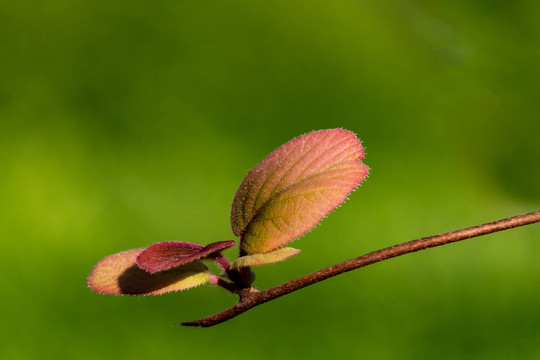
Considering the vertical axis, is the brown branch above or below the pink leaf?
below

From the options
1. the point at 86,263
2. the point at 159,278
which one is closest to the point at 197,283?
the point at 159,278

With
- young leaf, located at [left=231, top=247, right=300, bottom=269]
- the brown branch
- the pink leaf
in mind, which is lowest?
the brown branch
